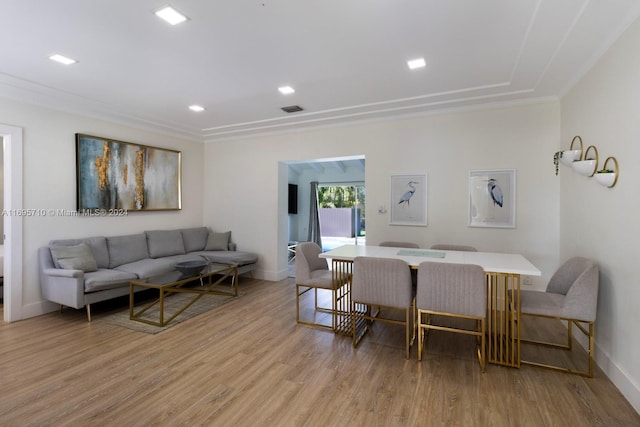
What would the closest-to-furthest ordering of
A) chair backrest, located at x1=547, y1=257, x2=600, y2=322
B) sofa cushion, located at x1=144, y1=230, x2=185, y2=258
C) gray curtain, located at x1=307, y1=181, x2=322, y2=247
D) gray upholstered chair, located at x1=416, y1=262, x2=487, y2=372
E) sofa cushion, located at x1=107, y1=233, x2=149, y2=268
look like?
1. chair backrest, located at x1=547, y1=257, x2=600, y2=322
2. gray upholstered chair, located at x1=416, y1=262, x2=487, y2=372
3. sofa cushion, located at x1=107, y1=233, x2=149, y2=268
4. sofa cushion, located at x1=144, y1=230, x2=185, y2=258
5. gray curtain, located at x1=307, y1=181, x2=322, y2=247

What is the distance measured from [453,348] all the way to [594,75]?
108 inches

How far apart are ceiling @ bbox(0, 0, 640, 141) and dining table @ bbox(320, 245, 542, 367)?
1850mm

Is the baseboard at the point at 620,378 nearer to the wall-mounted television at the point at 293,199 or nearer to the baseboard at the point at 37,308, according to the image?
the baseboard at the point at 37,308

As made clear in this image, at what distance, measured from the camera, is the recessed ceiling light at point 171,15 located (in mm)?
2123

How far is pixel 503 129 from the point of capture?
13.0 ft

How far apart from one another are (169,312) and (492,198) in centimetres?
434

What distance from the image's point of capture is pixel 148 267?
4180mm

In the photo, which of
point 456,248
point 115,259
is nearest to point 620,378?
point 456,248

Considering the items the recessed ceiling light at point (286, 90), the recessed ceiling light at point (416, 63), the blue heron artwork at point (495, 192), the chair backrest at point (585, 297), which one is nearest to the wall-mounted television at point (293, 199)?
the recessed ceiling light at point (286, 90)

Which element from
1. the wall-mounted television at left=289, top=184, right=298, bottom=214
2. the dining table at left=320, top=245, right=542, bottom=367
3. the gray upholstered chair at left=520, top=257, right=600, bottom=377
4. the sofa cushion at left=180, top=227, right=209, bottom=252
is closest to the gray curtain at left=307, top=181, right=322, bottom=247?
the wall-mounted television at left=289, top=184, right=298, bottom=214

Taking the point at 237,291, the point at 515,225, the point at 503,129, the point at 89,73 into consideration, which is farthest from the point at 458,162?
the point at 89,73

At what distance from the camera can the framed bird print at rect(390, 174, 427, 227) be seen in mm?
4379

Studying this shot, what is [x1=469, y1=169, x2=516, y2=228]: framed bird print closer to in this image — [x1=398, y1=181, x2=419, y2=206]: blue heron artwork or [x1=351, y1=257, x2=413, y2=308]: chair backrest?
[x1=398, y1=181, x2=419, y2=206]: blue heron artwork

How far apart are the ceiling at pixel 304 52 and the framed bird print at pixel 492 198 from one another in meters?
0.93
